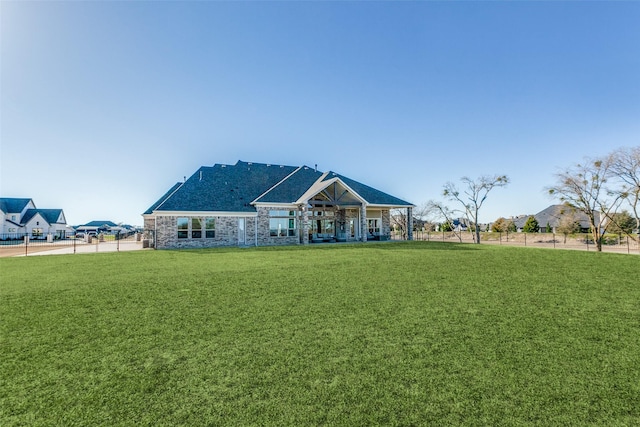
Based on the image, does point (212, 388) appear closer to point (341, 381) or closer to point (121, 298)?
point (341, 381)

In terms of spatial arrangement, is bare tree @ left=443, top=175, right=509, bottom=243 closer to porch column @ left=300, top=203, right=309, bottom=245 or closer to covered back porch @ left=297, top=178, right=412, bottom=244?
covered back porch @ left=297, top=178, right=412, bottom=244

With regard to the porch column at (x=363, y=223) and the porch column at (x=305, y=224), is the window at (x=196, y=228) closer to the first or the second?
the porch column at (x=305, y=224)

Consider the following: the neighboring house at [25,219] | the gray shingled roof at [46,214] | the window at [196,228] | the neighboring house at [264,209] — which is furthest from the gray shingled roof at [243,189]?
the gray shingled roof at [46,214]

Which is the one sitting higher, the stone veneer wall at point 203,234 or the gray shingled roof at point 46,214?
the gray shingled roof at point 46,214

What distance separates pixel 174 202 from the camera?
21.2 m

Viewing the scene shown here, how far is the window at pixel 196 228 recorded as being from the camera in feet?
70.1

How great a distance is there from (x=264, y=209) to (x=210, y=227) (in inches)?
167

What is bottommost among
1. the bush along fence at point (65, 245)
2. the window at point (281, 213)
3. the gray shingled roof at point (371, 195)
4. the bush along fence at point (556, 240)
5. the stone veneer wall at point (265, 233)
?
the bush along fence at point (556, 240)

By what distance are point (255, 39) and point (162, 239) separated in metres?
14.1

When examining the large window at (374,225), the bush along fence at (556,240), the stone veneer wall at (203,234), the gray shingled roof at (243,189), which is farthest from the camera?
the bush along fence at (556,240)

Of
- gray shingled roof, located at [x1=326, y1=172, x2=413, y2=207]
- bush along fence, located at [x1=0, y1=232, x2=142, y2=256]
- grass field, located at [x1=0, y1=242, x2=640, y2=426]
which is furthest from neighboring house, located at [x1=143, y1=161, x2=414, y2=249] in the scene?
grass field, located at [x1=0, y1=242, x2=640, y2=426]

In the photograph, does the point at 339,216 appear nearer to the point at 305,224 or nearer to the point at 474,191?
the point at 305,224

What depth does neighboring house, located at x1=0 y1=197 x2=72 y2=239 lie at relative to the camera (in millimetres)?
48094

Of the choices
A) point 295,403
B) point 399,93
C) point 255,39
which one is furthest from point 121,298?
point 399,93
